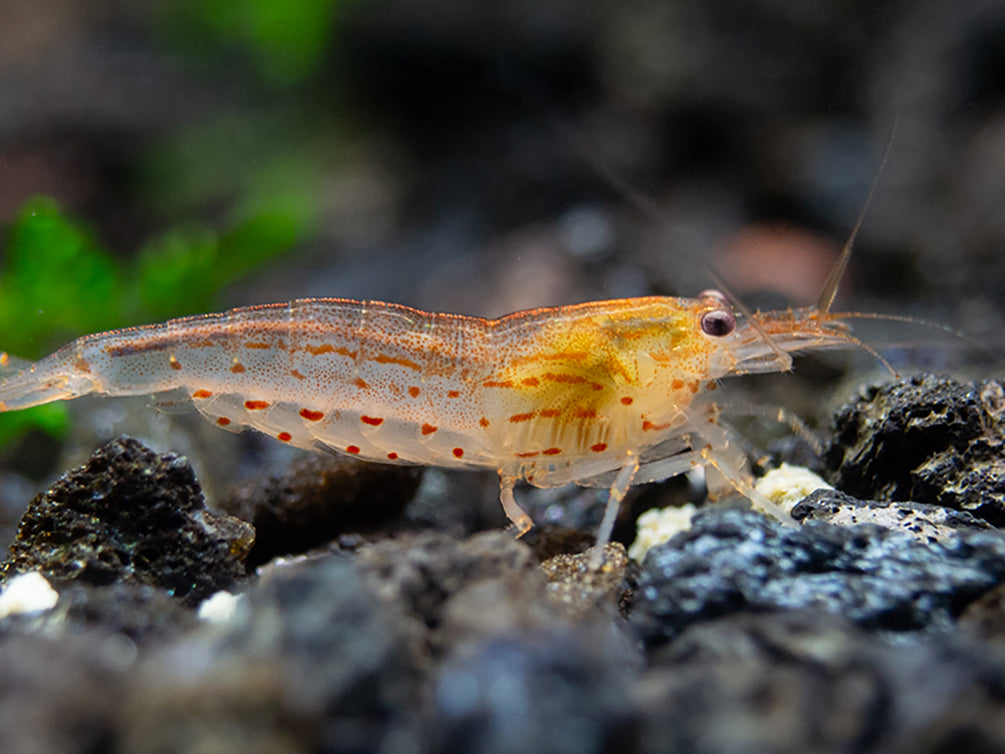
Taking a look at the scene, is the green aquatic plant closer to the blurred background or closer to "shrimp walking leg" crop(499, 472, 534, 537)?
the blurred background

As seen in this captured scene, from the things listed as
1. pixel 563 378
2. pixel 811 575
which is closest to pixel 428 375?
pixel 563 378

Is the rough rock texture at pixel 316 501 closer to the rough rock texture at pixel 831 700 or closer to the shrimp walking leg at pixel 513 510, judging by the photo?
the shrimp walking leg at pixel 513 510

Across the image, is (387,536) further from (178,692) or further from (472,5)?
(472,5)

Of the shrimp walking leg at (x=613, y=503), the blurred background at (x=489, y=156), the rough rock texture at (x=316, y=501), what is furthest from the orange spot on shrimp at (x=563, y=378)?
the blurred background at (x=489, y=156)

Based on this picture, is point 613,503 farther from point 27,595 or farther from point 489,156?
point 489,156

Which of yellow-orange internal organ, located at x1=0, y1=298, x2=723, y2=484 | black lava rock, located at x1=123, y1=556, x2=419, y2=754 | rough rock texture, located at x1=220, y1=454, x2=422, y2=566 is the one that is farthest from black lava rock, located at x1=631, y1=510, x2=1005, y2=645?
rough rock texture, located at x1=220, y1=454, x2=422, y2=566
